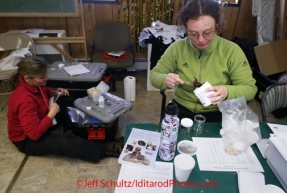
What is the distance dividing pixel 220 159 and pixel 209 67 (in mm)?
579

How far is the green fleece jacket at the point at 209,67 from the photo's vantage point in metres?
1.21

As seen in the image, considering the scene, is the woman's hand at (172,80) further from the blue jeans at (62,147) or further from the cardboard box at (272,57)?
the cardboard box at (272,57)

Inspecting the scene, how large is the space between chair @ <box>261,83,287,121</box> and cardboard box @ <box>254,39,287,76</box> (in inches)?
47.8

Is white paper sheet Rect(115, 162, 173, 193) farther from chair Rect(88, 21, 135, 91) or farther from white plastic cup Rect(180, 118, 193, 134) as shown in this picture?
chair Rect(88, 21, 135, 91)

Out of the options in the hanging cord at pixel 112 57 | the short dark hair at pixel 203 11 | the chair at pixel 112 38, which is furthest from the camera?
the chair at pixel 112 38

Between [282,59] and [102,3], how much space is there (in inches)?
91.9

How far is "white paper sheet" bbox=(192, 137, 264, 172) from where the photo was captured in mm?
854

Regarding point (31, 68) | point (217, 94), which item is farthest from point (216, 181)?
point (31, 68)

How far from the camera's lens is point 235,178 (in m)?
0.81

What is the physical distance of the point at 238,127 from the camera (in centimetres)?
97

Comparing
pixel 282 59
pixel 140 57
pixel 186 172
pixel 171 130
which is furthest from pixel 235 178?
pixel 140 57

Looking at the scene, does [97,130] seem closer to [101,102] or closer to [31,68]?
[101,102]

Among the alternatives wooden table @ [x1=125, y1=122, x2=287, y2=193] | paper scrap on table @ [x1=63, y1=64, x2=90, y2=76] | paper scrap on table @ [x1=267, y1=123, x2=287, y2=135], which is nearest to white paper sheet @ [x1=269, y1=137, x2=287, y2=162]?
wooden table @ [x1=125, y1=122, x2=287, y2=193]

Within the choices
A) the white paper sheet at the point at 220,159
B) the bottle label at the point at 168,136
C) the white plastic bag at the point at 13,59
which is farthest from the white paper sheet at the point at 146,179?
the white plastic bag at the point at 13,59
